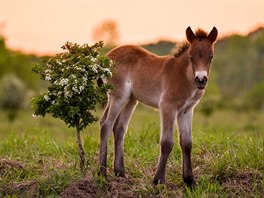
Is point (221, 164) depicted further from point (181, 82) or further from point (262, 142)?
point (262, 142)

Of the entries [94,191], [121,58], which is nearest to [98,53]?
[121,58]

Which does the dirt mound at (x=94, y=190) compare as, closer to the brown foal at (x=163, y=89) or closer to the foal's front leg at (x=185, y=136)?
the brown foal at (x=163, y=89)

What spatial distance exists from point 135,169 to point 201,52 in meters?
2.39

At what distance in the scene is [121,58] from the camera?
8375mm

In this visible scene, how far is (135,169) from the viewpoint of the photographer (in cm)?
852

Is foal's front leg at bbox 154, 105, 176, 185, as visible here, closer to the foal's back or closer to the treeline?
the foal's back

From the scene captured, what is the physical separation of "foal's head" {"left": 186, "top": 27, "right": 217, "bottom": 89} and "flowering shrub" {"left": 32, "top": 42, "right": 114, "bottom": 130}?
48.4 inches

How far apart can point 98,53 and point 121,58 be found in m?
0.56

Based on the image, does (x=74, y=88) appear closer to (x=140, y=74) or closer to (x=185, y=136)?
(x=140, y=74)

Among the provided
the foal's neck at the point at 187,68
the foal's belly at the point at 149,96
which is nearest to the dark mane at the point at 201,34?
the foal's neck at the point at 187,68

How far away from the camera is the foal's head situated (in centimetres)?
706

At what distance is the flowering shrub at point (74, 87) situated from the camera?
24.5ft

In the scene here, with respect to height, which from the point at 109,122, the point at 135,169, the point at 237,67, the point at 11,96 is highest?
the point at 237,67

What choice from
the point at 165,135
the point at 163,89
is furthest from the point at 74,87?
the point at 165,135
